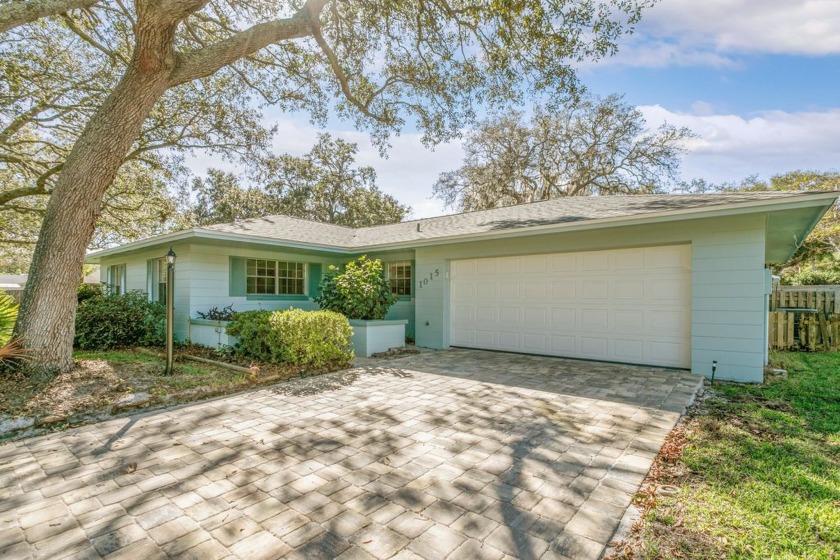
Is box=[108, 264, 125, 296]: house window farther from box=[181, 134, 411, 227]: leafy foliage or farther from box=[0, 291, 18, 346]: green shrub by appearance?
box=[181, 134, 411, 227]: leafy foliage

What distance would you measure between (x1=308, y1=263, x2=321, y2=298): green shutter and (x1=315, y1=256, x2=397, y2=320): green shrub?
227 centimetres

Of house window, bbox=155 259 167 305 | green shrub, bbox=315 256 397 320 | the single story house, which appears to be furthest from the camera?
house window, bbox=155 259 167 305

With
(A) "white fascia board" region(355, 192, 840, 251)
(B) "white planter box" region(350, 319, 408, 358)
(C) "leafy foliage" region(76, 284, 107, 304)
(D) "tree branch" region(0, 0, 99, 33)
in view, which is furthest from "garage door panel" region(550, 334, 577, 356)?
(C) "leafy foliage" region(76, 284, 107, 304)

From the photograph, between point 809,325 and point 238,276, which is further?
point 238,276

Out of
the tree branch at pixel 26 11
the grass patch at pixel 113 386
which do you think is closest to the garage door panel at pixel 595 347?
the grass patch at pixel 113 386

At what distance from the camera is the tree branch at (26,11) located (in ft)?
15.7

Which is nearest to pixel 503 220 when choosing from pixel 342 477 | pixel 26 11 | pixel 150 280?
pixel 342 477

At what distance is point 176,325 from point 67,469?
6945 mm

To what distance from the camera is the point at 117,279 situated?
13430 mm

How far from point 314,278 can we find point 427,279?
3482 millimetres

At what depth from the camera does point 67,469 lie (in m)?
3.12

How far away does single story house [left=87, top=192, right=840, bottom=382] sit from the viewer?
19.4 feet

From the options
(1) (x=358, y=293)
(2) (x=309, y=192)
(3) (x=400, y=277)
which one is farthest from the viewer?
(2) (x=309, y=192)

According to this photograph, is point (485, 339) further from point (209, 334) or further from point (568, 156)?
point (568, 156)
